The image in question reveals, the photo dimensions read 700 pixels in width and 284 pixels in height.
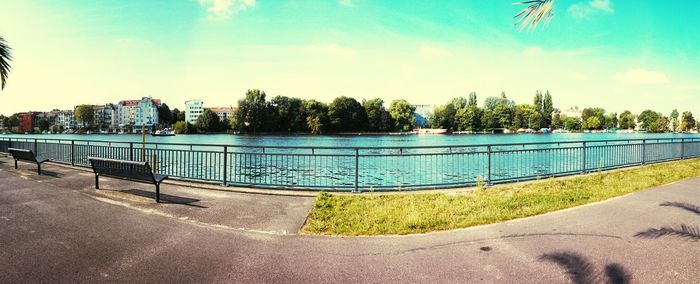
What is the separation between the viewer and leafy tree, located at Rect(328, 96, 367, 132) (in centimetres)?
11162

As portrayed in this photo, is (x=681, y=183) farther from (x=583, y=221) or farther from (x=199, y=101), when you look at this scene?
(x=199, y=101)

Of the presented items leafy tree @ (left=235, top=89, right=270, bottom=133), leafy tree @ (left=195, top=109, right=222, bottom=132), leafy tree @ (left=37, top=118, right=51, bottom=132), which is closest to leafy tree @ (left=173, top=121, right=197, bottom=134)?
leafy tree @ (left=195, top=109, right=222, bottom=132)

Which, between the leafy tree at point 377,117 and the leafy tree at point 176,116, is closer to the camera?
the leafy tree at point 377,117

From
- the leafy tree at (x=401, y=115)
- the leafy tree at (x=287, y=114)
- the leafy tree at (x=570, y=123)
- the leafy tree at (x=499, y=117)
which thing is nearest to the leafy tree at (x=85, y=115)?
the leafy tree at (x=287, y=114)

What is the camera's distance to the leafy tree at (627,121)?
169 meters

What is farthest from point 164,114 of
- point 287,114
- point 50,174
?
point 50,174

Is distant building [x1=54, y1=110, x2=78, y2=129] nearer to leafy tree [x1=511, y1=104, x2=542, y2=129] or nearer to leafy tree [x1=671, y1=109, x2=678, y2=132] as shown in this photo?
leafy tree [x1=511, y1=104, x2=542, y2=129]

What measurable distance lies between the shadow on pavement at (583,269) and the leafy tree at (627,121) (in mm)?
208656

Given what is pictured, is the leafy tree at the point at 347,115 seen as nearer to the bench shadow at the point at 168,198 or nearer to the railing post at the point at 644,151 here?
the railing post at the point at 644,151

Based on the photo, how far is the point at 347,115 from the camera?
378ft

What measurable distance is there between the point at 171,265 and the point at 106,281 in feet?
2.06

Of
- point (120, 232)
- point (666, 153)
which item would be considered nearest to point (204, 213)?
point (120, 232)

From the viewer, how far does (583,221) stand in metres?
5.82

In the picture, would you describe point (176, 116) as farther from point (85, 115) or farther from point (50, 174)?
point (50, 174)
